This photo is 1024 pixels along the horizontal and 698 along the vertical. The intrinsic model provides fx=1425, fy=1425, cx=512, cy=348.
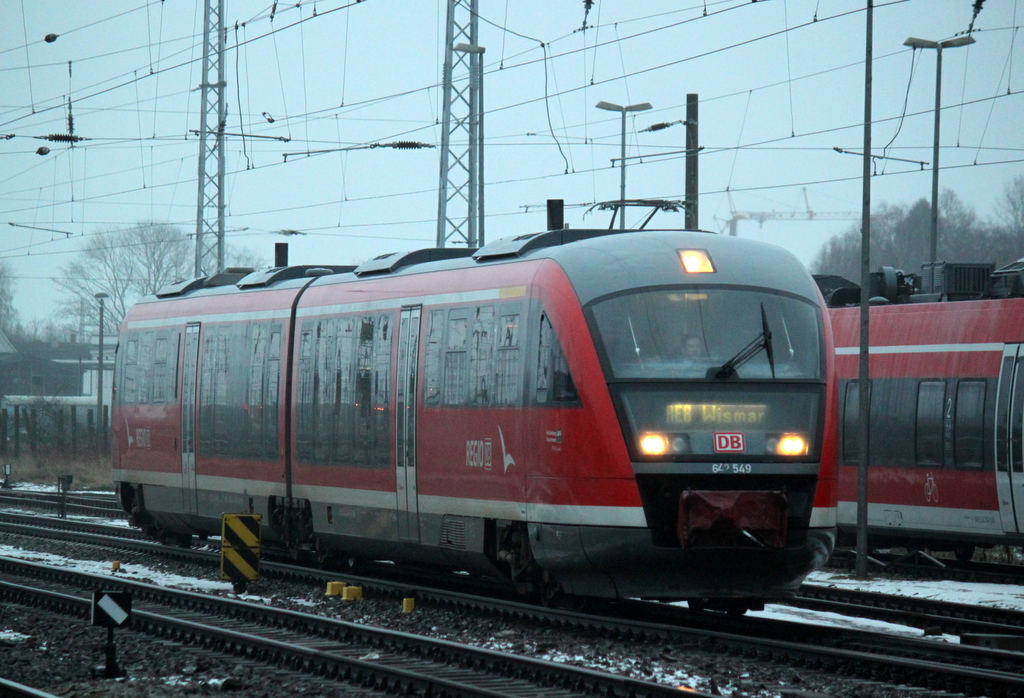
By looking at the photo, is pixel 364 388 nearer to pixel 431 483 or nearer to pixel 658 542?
pixel 431 483

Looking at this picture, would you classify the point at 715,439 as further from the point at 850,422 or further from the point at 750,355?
the point at 850,422

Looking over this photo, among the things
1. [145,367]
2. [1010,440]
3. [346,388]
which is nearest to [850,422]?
[1010,440]

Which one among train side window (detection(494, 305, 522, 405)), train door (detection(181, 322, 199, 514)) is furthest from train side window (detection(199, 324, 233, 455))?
train side window (detection(494, 305, 522, 405))

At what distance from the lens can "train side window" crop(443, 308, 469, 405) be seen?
14266mm

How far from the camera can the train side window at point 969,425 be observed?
18.4 m

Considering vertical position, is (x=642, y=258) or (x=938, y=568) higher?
(x=642, y=258)

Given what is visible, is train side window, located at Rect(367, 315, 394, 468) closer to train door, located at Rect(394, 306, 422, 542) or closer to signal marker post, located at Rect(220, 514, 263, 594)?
train door, located at Rect(394, 306, 422, 542)

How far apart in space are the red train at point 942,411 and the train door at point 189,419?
9251 millimetres

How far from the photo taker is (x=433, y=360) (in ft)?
48.7

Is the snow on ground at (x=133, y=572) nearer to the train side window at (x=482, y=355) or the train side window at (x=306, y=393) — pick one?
the train side window at (x=306, y=393)

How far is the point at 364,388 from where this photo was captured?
16062mm

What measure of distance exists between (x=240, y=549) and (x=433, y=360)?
3.45m

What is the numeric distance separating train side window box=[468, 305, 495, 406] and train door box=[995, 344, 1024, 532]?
24.6 ft

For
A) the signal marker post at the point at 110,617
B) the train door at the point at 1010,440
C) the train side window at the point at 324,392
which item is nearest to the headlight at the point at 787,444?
the signal marker post at the point at 110,617
